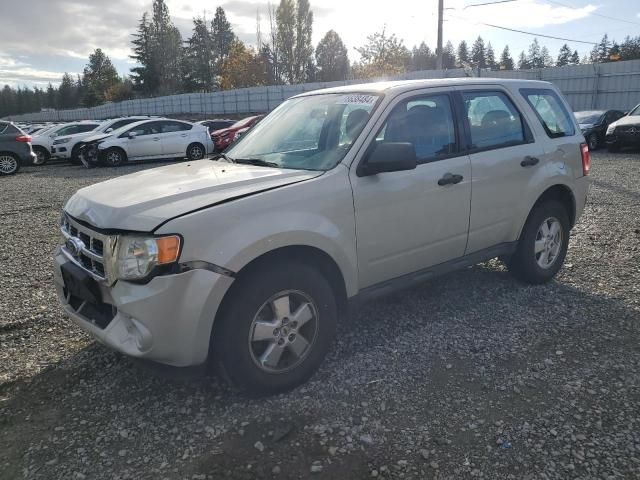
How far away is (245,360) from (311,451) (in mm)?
620

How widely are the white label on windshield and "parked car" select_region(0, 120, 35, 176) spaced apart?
15753 millimetres

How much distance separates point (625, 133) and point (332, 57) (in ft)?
233

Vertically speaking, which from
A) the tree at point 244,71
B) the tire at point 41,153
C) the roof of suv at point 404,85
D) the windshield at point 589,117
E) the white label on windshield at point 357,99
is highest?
the tree at point 244,71

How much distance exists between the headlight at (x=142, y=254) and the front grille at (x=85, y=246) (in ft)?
0.43

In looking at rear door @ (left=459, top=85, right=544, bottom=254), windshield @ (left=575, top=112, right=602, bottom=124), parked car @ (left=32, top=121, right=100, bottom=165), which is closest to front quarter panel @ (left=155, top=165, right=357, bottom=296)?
rear door @ (left=459, top=85, right=544, bottom=254)

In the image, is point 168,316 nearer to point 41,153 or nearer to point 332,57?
point 41,153

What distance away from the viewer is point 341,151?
11.4 ft

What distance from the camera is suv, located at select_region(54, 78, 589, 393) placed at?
9.00 feet

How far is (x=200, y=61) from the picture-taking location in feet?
257

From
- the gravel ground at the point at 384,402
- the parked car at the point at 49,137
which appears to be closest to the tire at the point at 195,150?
the parked car at the point at 49,137

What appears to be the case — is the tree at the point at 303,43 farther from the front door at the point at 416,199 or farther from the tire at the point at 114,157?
the front door at the point at 416,199

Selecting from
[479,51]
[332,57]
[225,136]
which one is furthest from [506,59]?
[225,136]

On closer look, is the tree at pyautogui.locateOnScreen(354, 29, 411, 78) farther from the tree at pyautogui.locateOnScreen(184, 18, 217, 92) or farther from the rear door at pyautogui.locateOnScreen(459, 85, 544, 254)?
the rear door at pyautogui.locateOnScreen(459, 85, 544, 254)

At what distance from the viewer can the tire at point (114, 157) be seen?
1725 cm
